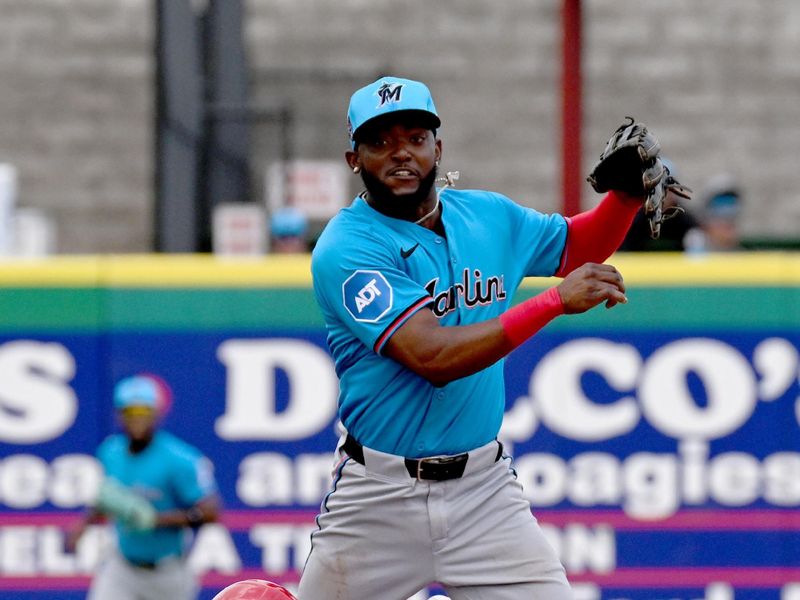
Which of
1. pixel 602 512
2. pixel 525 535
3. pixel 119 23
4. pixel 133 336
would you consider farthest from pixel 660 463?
pixel 119 23

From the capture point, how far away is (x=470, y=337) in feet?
13.1

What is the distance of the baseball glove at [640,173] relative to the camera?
13.9 feet

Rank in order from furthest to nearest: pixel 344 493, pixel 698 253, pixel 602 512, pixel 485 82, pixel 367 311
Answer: pixel 485 82, pixel 698 253, pixel 602 512, pixel 344 493, pixel 367 311

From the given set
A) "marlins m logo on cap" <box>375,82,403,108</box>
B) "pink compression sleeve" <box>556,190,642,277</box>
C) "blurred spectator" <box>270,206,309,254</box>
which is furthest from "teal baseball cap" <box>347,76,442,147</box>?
"blurred spectator" <box>270,206,309,254</box>

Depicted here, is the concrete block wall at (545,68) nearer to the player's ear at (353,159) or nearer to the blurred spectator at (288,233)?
the blurred spectator at (288,233)

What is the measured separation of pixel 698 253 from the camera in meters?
9.56

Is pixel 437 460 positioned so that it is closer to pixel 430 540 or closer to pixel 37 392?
pixel 430 540

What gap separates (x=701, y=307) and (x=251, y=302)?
2.51 metres

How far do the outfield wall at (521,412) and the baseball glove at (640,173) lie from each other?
421cm

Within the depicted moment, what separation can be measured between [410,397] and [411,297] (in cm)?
31

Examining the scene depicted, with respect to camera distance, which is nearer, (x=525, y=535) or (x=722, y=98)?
(x=525, y=535)

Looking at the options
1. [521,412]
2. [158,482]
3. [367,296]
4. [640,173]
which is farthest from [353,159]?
[521,412]

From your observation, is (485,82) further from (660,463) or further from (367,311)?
(367,311)

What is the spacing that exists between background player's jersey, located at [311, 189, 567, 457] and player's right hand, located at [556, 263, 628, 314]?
1.36 ft
